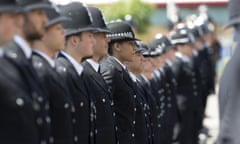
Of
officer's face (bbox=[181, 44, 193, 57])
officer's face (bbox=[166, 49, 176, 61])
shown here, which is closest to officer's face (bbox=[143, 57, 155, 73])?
officer's face (bbox=[166, 49, 176, 61])

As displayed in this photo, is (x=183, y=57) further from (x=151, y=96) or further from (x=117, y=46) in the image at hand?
(x=117, y=46)

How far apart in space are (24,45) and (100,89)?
2053mm

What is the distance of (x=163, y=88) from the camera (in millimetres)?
13266

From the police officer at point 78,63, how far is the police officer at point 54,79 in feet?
1.30

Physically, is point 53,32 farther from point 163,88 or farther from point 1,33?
point 163,88

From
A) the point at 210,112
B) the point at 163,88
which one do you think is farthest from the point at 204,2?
the point at 163,88

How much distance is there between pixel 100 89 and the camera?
7.98 metres

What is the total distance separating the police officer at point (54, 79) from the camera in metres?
6.59

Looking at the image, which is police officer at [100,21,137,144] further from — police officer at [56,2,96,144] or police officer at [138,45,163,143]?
police officer at [138,45,163,143]

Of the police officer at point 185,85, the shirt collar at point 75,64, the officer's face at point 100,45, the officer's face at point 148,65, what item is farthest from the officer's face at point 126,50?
the police officer at point 185,85

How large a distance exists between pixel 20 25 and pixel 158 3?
4097cm

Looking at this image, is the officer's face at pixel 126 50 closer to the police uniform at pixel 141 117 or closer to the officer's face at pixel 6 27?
the police uniform at pixel 141 117

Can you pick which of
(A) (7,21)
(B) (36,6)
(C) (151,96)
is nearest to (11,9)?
(A) (7,21)

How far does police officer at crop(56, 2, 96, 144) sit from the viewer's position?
23.9ft
